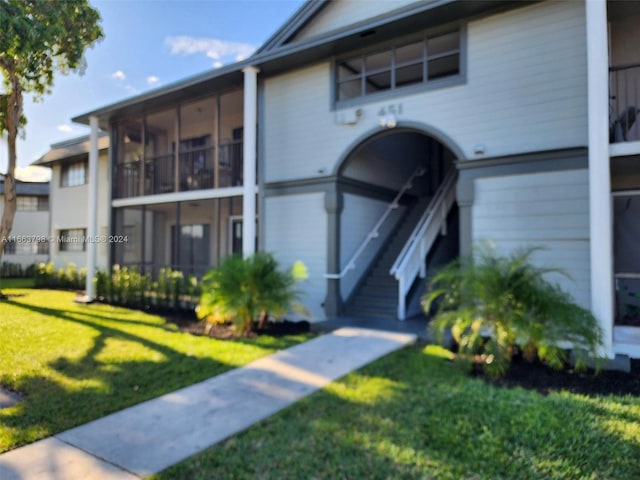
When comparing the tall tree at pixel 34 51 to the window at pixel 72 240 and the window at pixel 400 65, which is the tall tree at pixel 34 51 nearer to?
the window at pixel 400 65

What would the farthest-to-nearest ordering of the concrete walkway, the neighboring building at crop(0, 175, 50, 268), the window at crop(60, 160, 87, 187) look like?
the window at crop(60, 160, 87, 187)
the neighboring building at crop(0, 175, 50, 268)
the concrete walkway

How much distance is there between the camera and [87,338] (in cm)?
700

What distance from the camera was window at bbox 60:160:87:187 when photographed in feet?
54.7

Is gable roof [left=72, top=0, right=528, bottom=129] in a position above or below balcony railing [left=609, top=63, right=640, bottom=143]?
above

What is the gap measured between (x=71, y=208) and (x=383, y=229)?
12955 millimetres

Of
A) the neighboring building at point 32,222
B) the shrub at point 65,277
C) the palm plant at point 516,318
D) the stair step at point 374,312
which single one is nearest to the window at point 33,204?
the neighboring building at point 32,222

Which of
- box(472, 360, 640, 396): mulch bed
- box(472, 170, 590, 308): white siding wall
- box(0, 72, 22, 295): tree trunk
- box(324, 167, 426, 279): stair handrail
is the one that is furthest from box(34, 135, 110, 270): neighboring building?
box(472, 360, 640, 396): mulch bed

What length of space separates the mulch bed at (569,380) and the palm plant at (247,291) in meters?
3.34

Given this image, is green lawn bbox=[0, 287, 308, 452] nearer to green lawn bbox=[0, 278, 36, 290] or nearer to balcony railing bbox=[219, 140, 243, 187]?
green lawn bbox=[0, 278, 36, 290]

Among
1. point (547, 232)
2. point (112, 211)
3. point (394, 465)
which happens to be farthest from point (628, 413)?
point (112, 211)

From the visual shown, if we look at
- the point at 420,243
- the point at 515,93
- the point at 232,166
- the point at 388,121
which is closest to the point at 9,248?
the point at 232,166

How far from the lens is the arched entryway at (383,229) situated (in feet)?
27.8

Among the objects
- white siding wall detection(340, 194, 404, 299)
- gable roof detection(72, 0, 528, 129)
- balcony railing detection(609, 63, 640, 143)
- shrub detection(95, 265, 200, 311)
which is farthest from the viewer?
shrub detection(95, 265, 200, 311)

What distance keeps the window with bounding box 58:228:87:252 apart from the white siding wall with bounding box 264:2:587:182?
487 inches
